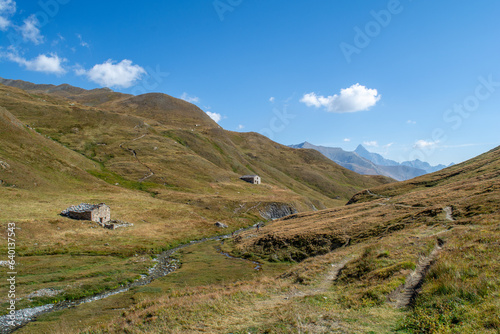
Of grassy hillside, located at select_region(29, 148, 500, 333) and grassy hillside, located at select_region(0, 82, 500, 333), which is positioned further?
grassy hillside, located at select_region(0, 82, 500, 333)

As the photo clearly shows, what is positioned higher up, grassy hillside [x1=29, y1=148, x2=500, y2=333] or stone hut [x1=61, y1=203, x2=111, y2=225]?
stone hut [x1=61, y1=203, x2=111, y2=225]

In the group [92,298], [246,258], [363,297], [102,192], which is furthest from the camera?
[102,192]

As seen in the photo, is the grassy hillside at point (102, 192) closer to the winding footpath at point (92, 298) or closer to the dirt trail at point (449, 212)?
the winding footpath at point (92, 298)

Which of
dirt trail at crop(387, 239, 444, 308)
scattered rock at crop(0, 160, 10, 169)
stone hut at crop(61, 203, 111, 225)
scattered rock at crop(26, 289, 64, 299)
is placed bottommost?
scattered rock at crop(26, 289, 64, 299)

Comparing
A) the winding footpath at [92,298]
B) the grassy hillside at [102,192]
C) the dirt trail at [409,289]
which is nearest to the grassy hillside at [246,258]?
the dirt trail at [409,289]

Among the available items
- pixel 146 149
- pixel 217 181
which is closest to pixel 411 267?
pixel 217 181

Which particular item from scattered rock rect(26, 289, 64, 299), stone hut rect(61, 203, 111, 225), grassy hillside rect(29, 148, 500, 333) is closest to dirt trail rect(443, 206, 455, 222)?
grassy hillside rect(29, 148, 500, 333)

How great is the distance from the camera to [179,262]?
150 feet

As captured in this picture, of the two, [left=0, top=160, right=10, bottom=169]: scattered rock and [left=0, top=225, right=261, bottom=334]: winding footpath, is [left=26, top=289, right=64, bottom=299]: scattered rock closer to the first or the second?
[left=0, top=225, right=261, bottom=334]: winding footpath

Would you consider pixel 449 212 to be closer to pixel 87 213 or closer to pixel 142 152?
pixel 87 213

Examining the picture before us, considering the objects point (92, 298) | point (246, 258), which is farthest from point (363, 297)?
point (246, 258)

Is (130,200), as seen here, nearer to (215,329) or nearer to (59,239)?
(59,239)

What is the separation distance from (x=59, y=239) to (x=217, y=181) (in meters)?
93.6

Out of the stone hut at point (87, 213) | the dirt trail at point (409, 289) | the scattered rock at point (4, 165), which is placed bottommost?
the dirt trail at point (409, 289)
